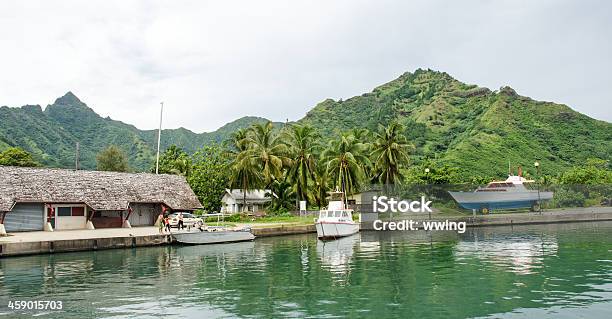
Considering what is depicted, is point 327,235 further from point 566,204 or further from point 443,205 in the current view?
point 566,204

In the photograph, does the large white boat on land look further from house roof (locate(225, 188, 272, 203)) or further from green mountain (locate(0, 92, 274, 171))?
green mountain (locate(0, 92, 274, 171))

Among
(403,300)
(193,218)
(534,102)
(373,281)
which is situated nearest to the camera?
(403,300)

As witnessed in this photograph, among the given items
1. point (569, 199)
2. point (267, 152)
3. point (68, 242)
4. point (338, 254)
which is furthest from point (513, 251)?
point (267, 152)

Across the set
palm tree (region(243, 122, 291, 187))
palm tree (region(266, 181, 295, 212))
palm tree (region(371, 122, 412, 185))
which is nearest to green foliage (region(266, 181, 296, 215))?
palm tree (region(266, 181, 295, 212))

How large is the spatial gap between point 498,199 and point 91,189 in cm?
4486

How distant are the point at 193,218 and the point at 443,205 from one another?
2894cm

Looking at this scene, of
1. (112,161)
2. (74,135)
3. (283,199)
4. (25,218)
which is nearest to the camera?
(25,218)

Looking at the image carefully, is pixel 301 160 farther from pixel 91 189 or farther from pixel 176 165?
pixel 176 165

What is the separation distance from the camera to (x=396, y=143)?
63.4 meters

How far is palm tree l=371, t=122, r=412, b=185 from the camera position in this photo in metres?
63.3

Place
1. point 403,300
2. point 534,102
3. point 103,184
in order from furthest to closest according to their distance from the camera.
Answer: point 534,102
point 103,184
point 403,300

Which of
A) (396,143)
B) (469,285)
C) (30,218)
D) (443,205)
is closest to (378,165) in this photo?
(396,143)

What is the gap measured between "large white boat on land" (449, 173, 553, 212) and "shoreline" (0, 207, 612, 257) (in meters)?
1.60

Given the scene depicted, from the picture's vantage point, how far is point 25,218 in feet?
131
